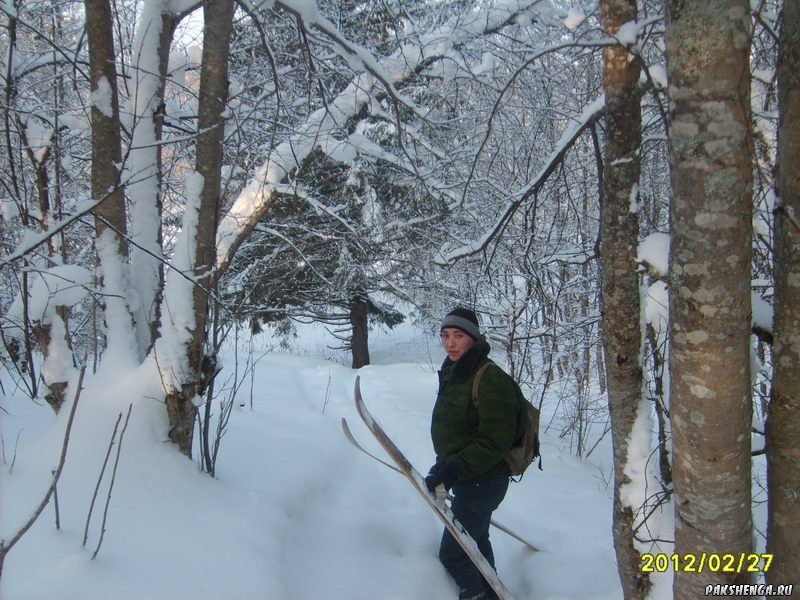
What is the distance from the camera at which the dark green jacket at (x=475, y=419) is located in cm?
246

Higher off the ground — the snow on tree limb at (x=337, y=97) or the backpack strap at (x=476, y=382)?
the snow on tree limb at (x=337, y=97)

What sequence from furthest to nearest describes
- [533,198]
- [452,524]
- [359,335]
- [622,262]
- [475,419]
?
[359,335]
[533,198]
[475,419]
[452,524]
[622,262]

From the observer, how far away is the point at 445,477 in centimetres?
248

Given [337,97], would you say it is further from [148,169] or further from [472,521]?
[472,521]

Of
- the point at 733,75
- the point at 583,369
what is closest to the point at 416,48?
the point at 733,75

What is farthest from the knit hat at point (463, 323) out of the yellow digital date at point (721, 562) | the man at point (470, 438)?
the yellow digital date at point (721, 562)

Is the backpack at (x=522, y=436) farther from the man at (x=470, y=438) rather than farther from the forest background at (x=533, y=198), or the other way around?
the forest background at (x=533, y=198)

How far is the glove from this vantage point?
8.13ft

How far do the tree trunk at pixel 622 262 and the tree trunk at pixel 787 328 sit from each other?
19.6 inches

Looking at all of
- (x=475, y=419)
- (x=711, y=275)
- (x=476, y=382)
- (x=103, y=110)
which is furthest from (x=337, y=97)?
(x=711, y=275)

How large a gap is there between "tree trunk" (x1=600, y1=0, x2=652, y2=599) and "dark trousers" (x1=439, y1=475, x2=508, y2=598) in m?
0.64

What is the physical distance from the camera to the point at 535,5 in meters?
4.39

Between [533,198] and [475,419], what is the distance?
1.83 metres

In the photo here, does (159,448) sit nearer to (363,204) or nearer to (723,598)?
(723,598)
